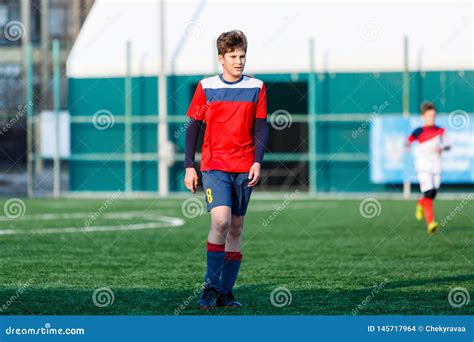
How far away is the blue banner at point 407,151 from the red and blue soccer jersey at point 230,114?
65.9ft

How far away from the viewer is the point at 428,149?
1828cm

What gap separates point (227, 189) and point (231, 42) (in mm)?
1049

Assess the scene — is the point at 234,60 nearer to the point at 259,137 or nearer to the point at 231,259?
the point at 259,137

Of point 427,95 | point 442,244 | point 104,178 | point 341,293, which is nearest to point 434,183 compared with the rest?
point 442,244

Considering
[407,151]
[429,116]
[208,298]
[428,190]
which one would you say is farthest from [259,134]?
[407,151]

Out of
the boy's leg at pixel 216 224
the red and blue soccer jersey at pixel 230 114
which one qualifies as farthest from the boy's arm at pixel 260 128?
the boy's leg at pixel 216 224

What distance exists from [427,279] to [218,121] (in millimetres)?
3485

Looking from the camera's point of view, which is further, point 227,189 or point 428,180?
point 428,180

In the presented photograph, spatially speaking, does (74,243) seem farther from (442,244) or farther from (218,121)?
(218,121)

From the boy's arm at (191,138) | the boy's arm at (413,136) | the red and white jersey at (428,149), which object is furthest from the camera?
the red and white jersey at (428,149)

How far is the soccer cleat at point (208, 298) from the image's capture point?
8.63 meters

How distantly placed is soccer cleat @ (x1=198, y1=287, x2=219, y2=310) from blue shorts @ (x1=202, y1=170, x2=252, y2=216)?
0.59 m

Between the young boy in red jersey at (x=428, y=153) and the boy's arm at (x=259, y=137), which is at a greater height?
the boy's arm at (x=259, y=137)

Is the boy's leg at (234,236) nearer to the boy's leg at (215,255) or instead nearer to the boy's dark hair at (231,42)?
the boy's leg at (215,255)
